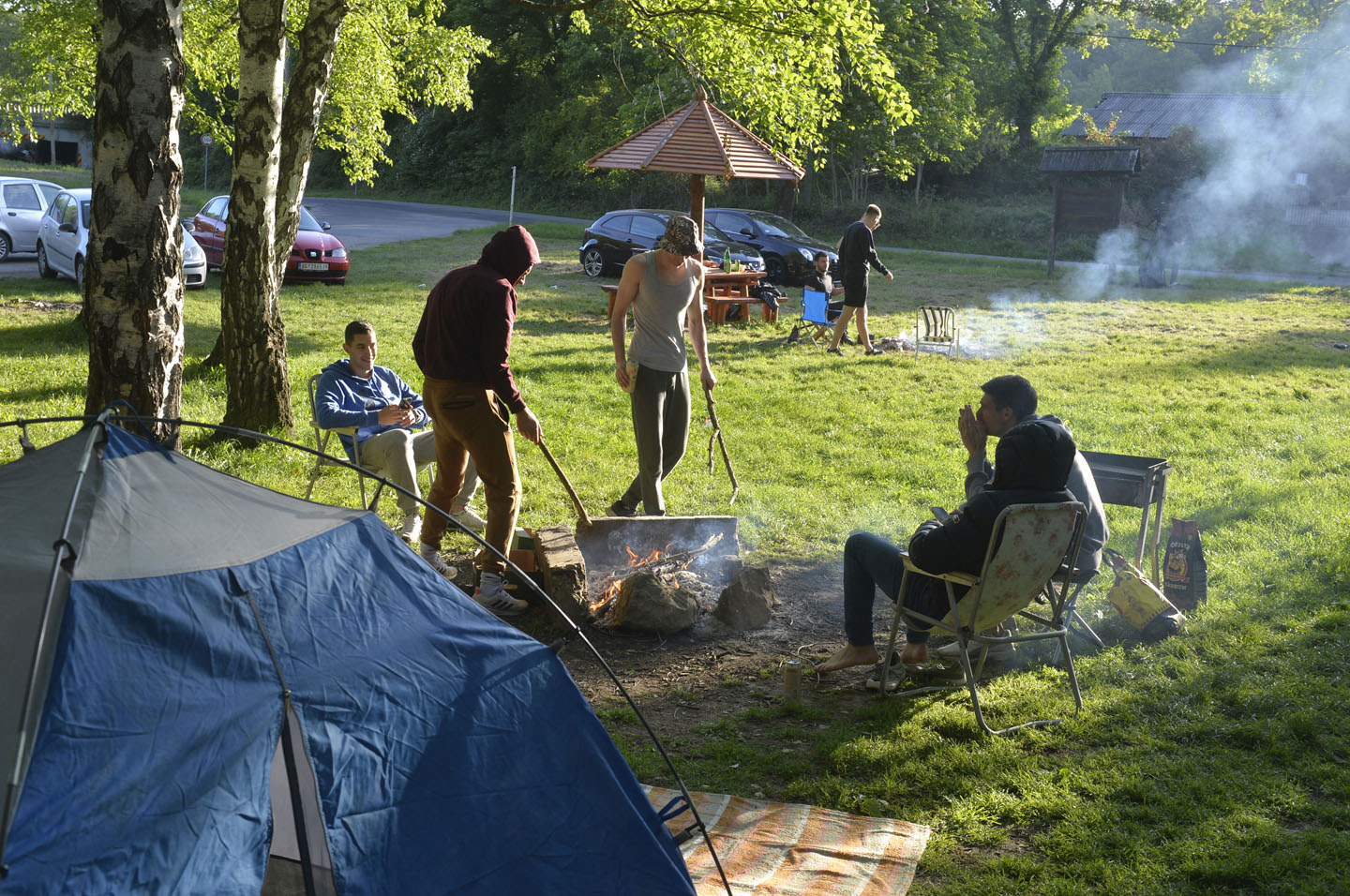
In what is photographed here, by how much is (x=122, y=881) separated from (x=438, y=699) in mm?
926

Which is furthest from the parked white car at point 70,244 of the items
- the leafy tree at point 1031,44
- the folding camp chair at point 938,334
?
the leafy tree at point 1031,44

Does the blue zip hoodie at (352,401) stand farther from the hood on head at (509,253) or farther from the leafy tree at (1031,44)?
the leafy tree at (1031,44)

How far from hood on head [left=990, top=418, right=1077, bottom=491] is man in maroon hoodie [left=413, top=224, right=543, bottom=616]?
2.25 meters

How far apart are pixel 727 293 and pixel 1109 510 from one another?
10034mm

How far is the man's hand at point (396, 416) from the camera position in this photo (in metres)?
6.70

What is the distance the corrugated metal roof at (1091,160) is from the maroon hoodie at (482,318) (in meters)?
20.8

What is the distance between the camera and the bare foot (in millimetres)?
5332

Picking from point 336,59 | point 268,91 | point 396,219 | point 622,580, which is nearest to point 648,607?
point 622,580

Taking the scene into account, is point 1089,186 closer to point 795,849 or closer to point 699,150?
point 699,150

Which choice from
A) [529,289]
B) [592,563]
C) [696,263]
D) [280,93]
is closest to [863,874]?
[592,563]

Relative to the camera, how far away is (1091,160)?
23500mm

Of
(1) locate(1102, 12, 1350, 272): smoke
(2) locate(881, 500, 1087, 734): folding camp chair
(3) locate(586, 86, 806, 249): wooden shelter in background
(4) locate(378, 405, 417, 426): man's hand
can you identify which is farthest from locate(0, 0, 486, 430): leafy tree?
(1) locate(1102, 12, 1350, 272): smoke

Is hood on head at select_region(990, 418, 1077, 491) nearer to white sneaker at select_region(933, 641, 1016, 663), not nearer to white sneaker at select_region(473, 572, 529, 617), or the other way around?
white sneaker at select_region(933, 641, 1016, 663)

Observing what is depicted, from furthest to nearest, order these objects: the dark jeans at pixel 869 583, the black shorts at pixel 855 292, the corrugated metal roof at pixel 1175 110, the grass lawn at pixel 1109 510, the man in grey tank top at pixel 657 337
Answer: the corrugated metal roof at pixel 1175 110 < the black shorts at pixel 855 292 < the man in grey tank top at pixel 657 337 < the dark jeans at pixel 869 583 < the grass lawn at pixel 1109 510
